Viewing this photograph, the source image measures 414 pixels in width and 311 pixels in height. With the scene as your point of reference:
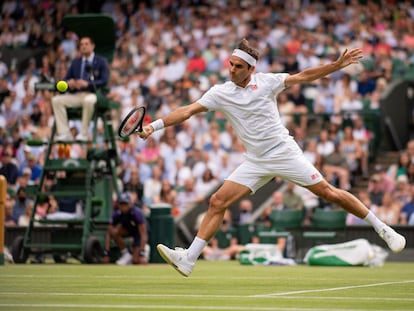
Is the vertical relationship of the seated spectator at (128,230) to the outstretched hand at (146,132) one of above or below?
below

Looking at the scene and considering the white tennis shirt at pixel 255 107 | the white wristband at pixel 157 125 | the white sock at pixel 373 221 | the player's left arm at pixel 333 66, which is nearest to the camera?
the player's left arm at pixel 333 66

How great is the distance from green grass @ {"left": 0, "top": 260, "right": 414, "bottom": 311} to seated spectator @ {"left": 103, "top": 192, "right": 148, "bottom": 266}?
2.02 meters

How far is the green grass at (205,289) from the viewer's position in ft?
32.6

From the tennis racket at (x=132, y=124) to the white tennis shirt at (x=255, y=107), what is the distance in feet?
3.35

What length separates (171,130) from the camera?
2736cm

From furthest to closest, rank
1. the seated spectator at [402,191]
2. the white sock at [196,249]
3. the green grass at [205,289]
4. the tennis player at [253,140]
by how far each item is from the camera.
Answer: the seated spectator at [402,191] → the tennis player at [253,140] → the white sock at [196,249] → the green grass at [205,289]

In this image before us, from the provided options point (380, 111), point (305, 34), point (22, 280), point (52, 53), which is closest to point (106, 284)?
point (22, 280)

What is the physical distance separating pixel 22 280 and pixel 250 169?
9.49ft

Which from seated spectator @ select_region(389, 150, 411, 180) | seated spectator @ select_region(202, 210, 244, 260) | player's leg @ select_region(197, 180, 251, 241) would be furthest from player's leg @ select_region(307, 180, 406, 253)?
seated spectator @ select_region(389, 150, 411, 180)

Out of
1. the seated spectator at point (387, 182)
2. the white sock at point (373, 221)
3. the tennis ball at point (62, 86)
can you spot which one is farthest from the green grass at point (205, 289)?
the seated spectator at point (387, 182)

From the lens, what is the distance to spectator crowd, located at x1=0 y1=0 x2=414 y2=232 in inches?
981

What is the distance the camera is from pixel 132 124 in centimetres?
1234

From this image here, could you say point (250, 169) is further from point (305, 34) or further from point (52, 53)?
point (52, 53)

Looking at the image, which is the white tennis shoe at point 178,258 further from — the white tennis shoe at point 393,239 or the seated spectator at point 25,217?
the seated spectator at point 25,217
